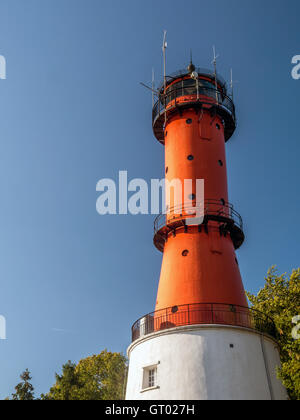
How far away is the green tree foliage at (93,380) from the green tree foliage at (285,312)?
18085 millimetres

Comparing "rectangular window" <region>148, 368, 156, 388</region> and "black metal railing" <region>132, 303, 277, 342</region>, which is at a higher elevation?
"black metal railing" <region>132, 303, 277, 342</region>

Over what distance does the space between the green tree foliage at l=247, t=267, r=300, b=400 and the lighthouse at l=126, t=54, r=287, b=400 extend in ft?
2.39

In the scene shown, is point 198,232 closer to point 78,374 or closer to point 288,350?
point 288,350

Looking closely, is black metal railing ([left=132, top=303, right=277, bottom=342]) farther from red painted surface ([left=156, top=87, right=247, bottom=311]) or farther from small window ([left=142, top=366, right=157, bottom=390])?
small window ([left=142, top=366, right=157, bottom=390])

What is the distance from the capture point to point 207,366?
20469mm

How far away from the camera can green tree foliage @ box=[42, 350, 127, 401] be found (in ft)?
125

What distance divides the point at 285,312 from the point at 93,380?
82.2 feet

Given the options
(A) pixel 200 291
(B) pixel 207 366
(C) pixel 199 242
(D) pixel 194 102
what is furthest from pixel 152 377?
(D) pixel 194 102

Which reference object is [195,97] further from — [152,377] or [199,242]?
A: [152,377]

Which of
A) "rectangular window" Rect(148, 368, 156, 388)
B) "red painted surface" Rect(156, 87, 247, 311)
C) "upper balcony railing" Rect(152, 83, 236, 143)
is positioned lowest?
"rectangular window" Rect(148, 368, 156, 388)

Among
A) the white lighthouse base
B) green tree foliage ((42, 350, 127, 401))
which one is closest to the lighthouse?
the white lighthouse base

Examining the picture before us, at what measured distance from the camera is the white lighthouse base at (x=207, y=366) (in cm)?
2012
